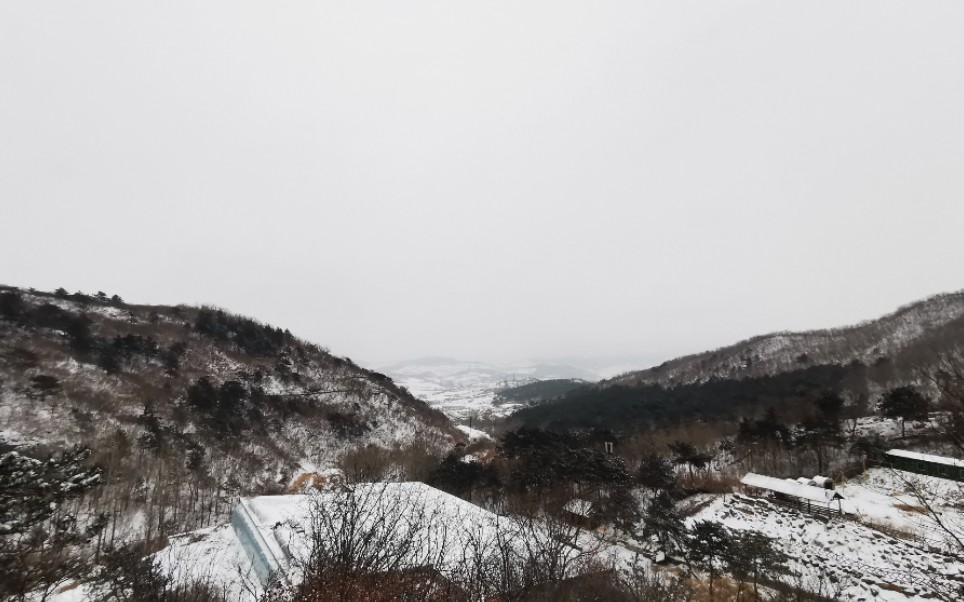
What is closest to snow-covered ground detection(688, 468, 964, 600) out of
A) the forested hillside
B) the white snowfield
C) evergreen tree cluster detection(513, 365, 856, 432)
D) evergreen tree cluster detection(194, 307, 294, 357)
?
the white snowfield

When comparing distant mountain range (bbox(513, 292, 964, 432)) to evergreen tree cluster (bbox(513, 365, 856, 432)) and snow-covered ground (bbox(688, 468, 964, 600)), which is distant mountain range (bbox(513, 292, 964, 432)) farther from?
snow-covered ground (bbox(688, 468, 964, 600))

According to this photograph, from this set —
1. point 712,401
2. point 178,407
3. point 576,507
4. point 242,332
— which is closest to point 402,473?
point 576,507

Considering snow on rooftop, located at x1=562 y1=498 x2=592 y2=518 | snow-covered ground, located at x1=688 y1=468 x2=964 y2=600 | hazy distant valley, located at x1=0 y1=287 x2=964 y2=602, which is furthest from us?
snow on rooftop, located at x1=562 y1=498 x2=592 y2=518

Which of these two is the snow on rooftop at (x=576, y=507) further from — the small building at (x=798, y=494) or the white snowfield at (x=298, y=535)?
the small building at (x=798, y=494)

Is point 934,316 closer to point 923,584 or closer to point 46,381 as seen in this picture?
point 923,584

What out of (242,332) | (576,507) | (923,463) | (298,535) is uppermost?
(242,332)

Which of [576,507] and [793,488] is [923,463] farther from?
[576,507]
